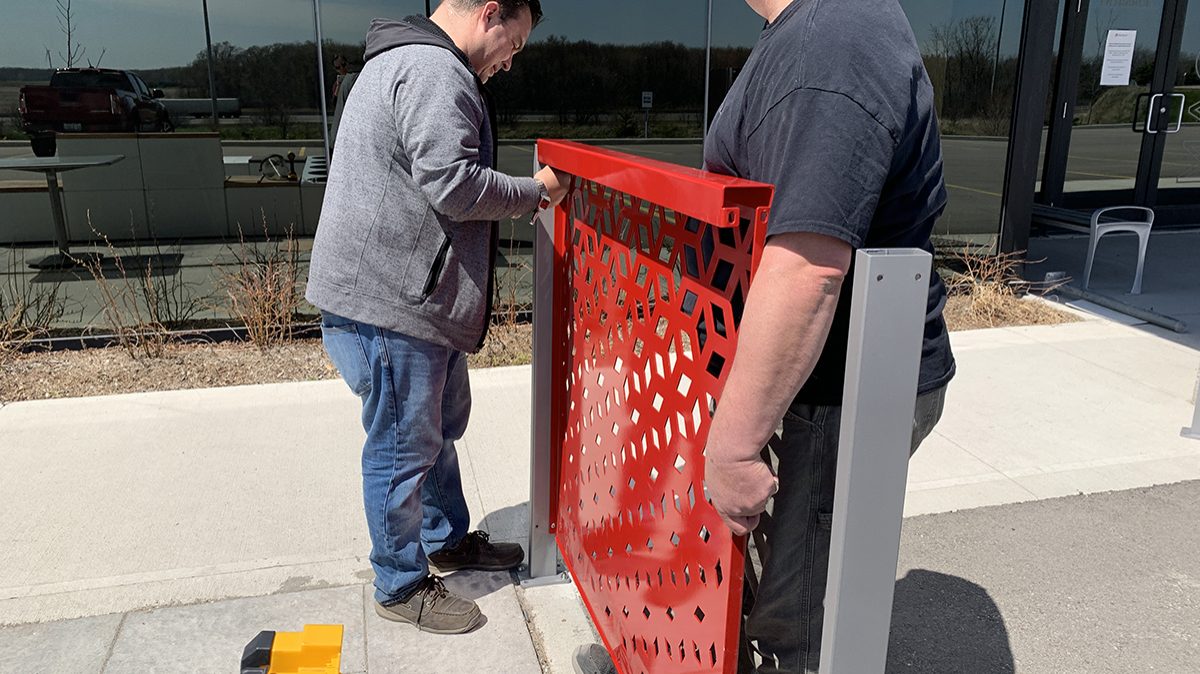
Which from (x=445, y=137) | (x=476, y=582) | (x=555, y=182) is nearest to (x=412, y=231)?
(x=445, y=137)

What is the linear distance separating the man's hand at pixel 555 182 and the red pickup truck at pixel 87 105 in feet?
14.3

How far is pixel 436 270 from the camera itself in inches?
103

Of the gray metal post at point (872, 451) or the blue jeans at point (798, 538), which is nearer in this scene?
the gray metal post at point (872, 451)

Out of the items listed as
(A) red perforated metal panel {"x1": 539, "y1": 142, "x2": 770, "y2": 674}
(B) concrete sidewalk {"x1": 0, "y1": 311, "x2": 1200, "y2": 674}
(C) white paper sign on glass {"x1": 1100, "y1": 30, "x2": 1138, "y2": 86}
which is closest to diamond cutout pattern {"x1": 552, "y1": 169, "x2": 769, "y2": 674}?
(A) red perforated metal panel {"x1": 539, "y1": 142, "x2": 770, "y2": 674}

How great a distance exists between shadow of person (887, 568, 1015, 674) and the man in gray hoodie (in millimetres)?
1487

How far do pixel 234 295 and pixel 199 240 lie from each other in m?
0.57

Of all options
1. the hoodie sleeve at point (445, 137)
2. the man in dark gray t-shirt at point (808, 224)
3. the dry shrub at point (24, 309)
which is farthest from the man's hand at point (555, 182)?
the dry shrub at point (24, 309)

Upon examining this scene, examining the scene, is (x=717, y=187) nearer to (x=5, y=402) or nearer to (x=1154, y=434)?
(x=1154, y=434)

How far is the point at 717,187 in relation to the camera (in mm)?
1496

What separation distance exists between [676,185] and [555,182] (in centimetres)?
99

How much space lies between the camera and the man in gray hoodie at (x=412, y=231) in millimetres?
2449

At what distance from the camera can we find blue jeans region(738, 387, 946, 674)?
1743 millimetres

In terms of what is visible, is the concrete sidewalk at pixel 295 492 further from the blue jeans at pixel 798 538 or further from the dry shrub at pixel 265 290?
the blue jeans at pixel 798 538

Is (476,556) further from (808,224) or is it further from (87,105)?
(87,105)
